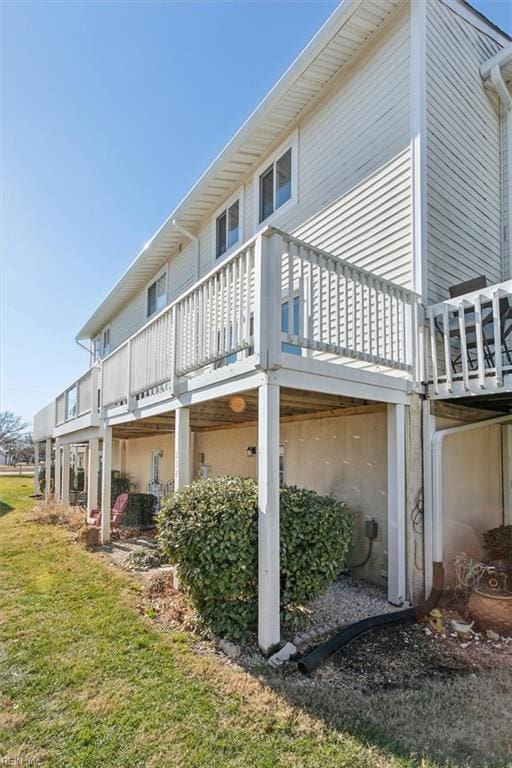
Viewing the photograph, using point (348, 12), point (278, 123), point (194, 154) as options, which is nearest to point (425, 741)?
point (348, 12)

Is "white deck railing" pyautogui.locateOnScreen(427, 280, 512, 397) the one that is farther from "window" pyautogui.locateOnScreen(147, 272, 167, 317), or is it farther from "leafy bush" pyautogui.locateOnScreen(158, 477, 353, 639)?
"window" pyautogui.locateOnScreen(147, 272, 167, 317)

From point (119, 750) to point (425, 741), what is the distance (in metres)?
1.88

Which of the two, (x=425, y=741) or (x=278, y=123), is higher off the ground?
(x=278, y=123)

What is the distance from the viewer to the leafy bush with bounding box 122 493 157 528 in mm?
10359

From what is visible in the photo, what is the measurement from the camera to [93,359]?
21.1m

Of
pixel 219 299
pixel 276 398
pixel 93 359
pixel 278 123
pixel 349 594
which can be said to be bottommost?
pixel 349 594

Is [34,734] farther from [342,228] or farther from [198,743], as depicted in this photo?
[342,228]

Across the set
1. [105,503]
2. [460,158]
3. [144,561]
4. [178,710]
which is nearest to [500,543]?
[178,710]

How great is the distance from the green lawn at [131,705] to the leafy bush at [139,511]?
5355 mm

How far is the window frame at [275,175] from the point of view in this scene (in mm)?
8016

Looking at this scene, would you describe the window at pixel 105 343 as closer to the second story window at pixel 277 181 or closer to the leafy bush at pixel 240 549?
the second story window at pixel 277 181

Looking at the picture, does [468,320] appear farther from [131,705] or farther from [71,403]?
[71,403]

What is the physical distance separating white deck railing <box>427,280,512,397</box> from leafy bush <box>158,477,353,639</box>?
6.78ft

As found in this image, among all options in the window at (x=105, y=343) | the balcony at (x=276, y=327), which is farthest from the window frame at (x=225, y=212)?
the window at (x=105, y=343)
